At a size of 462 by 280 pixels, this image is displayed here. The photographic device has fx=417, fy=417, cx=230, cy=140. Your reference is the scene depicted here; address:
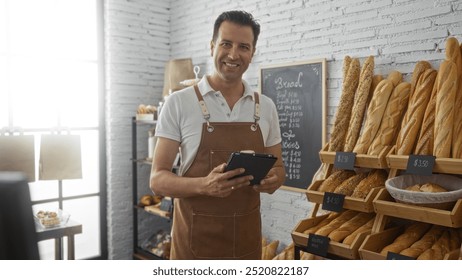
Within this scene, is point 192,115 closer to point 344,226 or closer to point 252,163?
point 252,163

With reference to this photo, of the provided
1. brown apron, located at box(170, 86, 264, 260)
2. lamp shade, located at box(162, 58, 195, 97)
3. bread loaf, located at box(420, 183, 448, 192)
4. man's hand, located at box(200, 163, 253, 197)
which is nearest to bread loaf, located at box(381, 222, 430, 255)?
bread loaf, located at box(420, 183, 448, 192)

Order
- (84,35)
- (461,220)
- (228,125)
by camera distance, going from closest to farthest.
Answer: (461,220) → (228,125) → (84,35)

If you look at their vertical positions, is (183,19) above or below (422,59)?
above

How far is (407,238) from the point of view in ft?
6.41

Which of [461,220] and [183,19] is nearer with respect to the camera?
[461,220]

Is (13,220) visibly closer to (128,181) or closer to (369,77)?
(369,77)

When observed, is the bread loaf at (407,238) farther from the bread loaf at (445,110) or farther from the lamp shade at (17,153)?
the lamp shade at (17,153)

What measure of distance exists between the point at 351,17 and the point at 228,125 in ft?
4.47

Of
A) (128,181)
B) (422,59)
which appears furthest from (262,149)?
(128,181)

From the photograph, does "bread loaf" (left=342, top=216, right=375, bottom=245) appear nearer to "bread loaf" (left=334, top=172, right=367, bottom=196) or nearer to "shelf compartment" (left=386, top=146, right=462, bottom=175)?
"bread loaf" (left=334, top=172, right=367, bottom=196)

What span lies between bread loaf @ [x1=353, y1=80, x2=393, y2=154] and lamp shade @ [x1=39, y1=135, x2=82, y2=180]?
7.59 ft

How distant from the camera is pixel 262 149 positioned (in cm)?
198

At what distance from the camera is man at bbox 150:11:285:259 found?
71.3 inches

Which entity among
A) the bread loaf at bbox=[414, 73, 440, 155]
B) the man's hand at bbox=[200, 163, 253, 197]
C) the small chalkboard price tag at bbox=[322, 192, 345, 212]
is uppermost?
the bread loaf at bbox=[414, 73, 440, 155]
